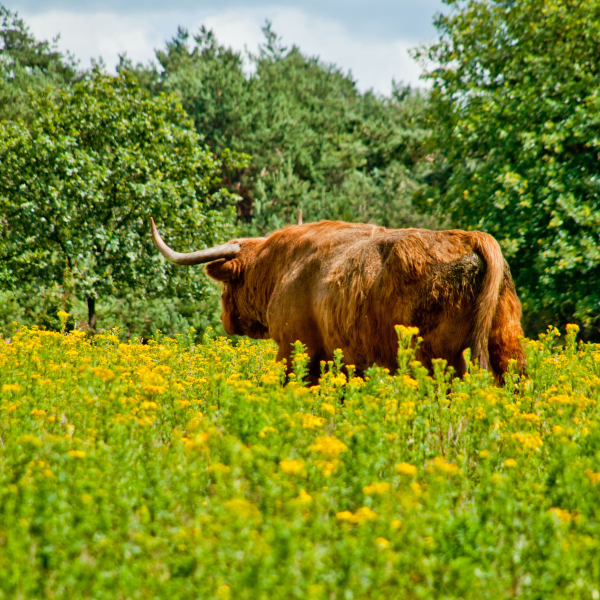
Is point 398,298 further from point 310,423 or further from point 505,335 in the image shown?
point 310,423

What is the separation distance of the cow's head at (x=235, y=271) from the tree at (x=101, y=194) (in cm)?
486

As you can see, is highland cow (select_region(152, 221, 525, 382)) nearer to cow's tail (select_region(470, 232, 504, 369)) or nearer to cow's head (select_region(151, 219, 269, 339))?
cow's tail (select_region(470, 232, 504, 369))

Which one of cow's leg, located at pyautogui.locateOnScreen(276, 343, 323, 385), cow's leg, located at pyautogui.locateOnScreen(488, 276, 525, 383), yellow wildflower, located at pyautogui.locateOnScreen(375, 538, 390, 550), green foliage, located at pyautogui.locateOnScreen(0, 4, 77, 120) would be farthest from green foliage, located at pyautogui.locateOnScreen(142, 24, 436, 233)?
yellow wildflower, located at pyautogui.locateOnScreen(375, 538, 390, 550)

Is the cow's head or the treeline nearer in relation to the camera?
the cow's head

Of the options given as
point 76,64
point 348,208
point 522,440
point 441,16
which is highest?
point 76,64

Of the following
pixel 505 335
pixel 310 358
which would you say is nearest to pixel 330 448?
pixel 505 335

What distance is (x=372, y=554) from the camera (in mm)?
1644

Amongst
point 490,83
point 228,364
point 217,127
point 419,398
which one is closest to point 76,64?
point 217,127

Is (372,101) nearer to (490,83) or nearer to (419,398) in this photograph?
(490,83)

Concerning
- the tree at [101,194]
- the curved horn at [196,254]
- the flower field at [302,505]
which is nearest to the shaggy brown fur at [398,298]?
the flower field at [302,505]

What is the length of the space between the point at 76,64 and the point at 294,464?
91.6ft

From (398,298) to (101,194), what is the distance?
836 centimetres

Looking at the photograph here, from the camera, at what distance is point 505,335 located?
4156 millimetres

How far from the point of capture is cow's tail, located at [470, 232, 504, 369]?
3.82m
